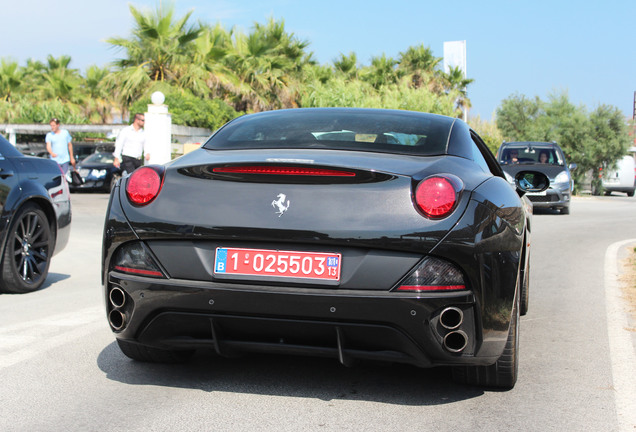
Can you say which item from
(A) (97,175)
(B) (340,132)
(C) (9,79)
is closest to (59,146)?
(A) (97,175)

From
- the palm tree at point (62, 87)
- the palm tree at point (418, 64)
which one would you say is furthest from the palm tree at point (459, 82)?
the palm tree at point (62, 87)

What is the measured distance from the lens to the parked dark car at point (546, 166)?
19.7 metres

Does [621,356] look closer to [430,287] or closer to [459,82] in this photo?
[430,287]

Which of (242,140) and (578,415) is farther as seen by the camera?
(242,140)

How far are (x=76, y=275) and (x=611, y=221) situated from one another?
13542mm

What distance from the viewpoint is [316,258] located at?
3.61m

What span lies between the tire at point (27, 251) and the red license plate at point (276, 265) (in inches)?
148

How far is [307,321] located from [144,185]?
100cm

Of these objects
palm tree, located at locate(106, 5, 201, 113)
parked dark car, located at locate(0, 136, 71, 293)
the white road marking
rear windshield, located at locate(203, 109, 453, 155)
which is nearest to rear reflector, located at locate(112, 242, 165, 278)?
rear windshield, located at locate(203, 109, 453, 155)

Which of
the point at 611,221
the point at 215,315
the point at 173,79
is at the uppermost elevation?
the point at 173,79

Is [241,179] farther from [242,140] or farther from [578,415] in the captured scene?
[578,415]

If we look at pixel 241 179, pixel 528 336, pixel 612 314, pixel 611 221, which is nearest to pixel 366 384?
pixel 241 179

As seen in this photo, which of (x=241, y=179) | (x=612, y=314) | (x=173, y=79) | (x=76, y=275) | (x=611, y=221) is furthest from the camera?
(x=173, y=79)

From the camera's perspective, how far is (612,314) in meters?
6.71
